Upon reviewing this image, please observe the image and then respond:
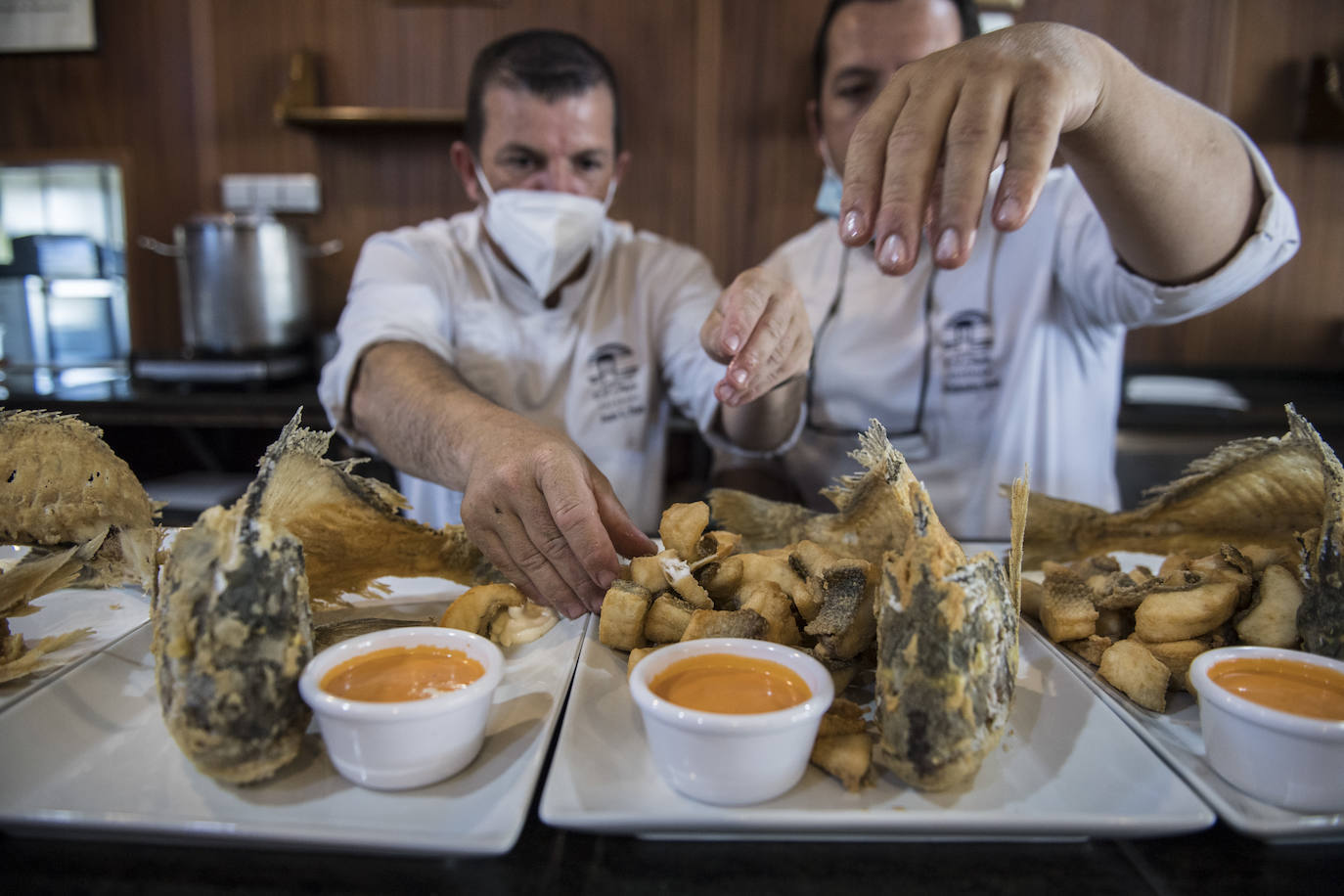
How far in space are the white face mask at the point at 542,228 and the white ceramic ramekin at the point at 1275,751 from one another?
1502 mm

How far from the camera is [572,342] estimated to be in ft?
6.56

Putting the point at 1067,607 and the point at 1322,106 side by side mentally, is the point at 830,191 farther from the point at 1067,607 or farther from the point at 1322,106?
the point at 1322,106

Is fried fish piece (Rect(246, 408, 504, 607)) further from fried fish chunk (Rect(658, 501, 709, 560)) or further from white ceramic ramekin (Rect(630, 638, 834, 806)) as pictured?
white ceramic ramekin (Rect(630, 638, 834, 806))

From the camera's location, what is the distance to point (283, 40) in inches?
126

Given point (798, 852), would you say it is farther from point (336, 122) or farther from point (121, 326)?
point (121, 326)

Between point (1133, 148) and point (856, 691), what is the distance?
847mm

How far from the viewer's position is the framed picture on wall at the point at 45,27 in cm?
331

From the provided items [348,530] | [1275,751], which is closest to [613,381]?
[348,530]

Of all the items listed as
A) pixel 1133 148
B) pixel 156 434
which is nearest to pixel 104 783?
pixel 1133 148

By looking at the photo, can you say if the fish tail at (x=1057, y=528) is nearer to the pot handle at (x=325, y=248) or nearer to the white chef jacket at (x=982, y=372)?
the white chef jacket at (x=982, y=372)

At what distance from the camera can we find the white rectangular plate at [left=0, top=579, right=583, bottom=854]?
23.0 inches

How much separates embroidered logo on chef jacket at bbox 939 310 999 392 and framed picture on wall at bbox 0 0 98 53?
11.8ft

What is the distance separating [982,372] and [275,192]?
285cm

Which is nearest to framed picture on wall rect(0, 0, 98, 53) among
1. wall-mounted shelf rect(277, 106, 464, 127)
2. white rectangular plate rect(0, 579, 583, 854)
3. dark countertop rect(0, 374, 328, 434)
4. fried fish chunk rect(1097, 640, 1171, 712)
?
wall-mounted shelf rect(277, 106, 464, 127)
